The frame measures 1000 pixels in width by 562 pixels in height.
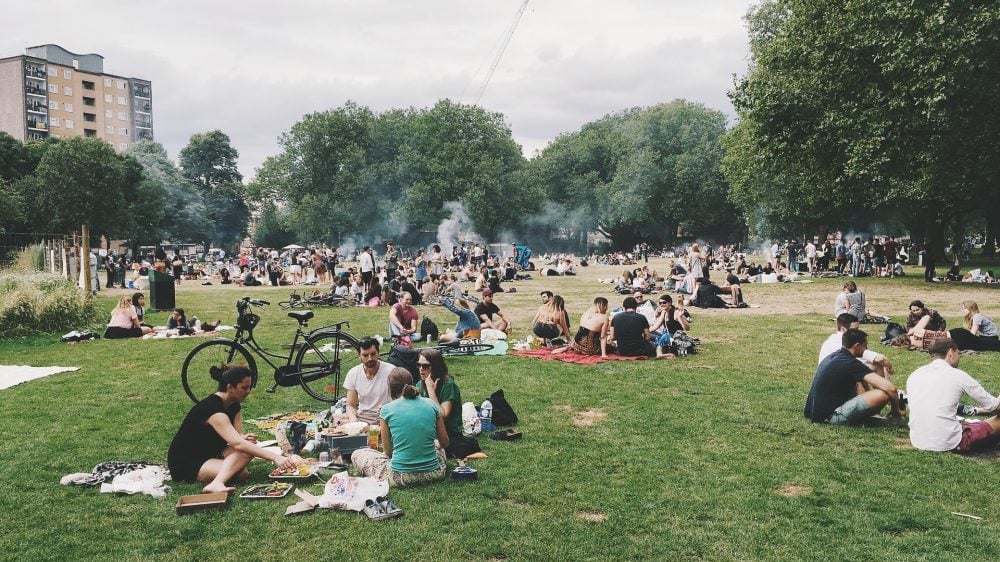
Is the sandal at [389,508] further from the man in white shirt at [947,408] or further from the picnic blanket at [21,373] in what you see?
the picnic blanket at [21,373]

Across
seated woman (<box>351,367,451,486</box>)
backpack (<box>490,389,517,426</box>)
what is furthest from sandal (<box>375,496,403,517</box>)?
backpack (<box>490,389,517,426</box>)

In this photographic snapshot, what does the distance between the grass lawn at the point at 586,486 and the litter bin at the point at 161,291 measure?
9.99 m

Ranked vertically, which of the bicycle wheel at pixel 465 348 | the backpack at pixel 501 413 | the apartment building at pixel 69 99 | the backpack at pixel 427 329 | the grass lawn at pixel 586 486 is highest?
the apartment building at pixel 69 99

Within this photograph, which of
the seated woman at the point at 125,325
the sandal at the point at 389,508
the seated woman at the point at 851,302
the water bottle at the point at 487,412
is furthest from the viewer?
the seated woman at the point at 851,302

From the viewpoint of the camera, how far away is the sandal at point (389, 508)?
19.1 ft

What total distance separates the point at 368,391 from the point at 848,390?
5580 mm

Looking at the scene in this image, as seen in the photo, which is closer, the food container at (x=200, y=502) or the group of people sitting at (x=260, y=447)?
the food container at (x=200, y=502)

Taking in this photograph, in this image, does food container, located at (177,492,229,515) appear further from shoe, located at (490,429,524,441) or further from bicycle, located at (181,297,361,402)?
bicycle, located at (181,297,361,402)

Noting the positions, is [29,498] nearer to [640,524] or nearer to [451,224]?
[640,524]

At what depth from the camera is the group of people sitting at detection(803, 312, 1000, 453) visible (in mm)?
7238

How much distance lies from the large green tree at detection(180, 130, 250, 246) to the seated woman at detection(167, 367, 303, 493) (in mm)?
81005

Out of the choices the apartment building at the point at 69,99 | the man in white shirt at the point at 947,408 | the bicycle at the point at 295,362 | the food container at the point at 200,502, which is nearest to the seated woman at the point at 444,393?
the food container at the point at 200,502

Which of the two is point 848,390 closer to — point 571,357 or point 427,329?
point 571,357

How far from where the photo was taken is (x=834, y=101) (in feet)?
85.8
